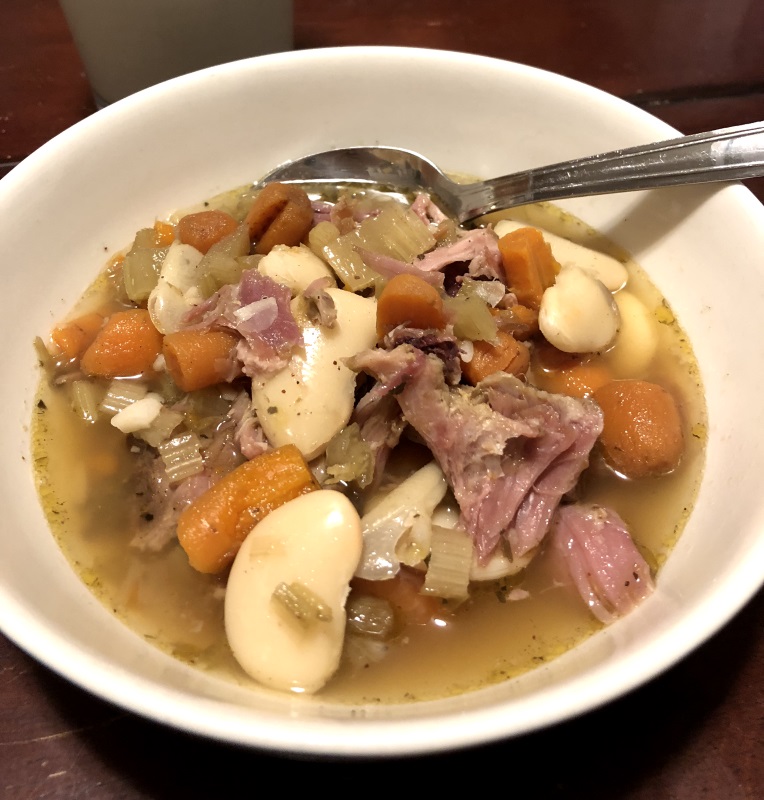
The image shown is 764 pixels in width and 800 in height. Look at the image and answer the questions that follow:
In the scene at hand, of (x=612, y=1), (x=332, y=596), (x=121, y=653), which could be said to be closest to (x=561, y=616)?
(x=332, y=596)

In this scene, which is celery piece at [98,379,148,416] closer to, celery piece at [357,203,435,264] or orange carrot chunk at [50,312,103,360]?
orange carrot chunk at [50,312,103,360]

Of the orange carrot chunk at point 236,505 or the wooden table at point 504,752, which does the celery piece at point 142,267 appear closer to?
the orange carrot chunk at point 236,505

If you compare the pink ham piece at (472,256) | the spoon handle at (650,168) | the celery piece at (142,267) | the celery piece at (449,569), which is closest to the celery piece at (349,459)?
the celery piece at (449,569)

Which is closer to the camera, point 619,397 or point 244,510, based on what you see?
point 244,510

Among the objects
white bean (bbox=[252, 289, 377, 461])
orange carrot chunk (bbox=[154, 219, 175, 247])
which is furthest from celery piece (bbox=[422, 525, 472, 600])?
orange carrot chunk (bbox=[154, 219, 175, 247])

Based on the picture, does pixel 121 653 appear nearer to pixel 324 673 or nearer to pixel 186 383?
pixel 324 673

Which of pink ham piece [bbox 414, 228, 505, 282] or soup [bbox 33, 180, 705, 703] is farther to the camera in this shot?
pink ham piece [bbox 414, 228, 505, 282]
